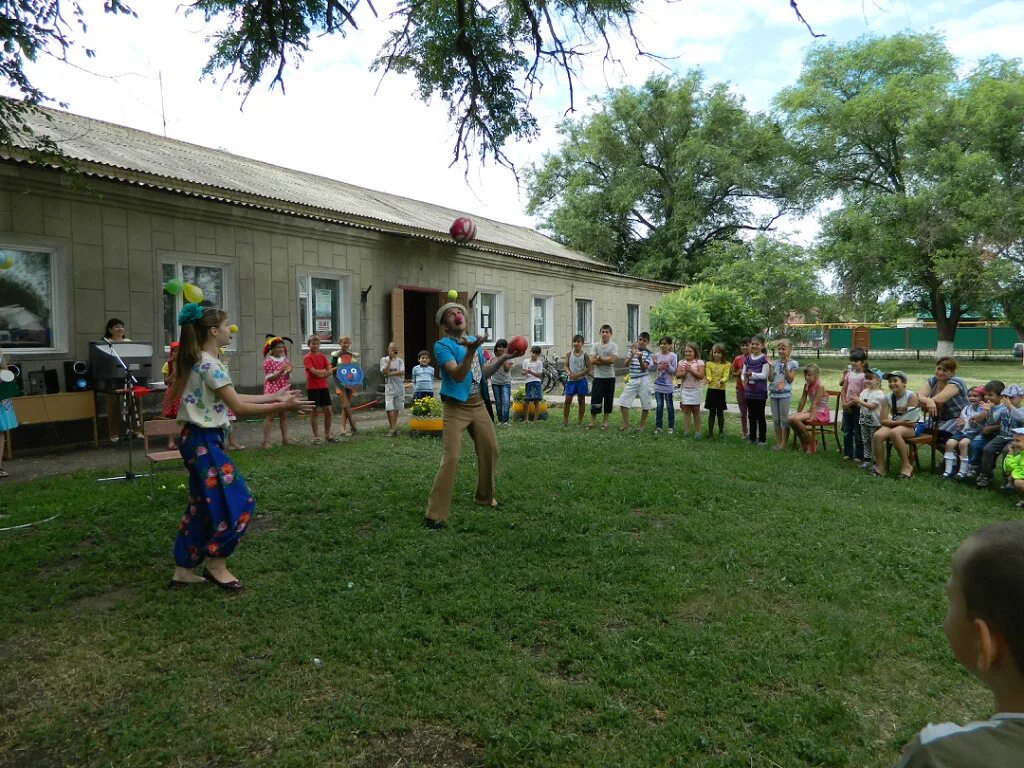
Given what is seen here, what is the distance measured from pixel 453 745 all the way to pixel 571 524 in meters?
3.16

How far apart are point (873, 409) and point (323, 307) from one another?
33.7 ft

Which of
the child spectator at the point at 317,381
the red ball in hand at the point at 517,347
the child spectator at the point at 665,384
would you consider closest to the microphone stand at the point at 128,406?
the child spectator at the point at 317,381

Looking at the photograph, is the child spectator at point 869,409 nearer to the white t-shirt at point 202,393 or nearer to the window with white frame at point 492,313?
the white t-shirt at point 202,393

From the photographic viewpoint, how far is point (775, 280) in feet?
89.1

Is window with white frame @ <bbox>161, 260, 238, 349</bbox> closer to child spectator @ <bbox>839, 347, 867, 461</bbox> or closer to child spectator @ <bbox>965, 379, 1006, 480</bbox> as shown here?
child spectator @ <bbox>839, 347, 867, 461</bbox>

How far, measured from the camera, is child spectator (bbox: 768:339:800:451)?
995 cm

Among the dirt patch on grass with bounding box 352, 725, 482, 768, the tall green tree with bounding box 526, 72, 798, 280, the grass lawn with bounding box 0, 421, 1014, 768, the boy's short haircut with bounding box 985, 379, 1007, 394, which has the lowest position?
the dirt patch on grass with bounding box 352, 725, 482, 768

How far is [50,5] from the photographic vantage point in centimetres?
576

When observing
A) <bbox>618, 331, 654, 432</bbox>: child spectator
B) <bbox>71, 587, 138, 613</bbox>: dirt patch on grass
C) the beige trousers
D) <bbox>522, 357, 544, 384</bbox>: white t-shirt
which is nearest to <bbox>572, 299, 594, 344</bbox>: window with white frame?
<bbox>522, 357, 544, 384</bbox>: white t-shirt

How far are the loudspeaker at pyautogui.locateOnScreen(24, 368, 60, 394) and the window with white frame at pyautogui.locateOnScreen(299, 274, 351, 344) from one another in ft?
15.1

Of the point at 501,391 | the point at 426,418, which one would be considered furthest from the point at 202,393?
the point at 501,391

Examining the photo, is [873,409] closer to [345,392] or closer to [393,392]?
[393,392]

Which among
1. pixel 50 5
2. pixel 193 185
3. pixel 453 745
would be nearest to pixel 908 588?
pixel 453 745

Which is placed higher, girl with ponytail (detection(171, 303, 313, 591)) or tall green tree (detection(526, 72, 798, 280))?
tall green tree (detection(526, 72, 798, 280))
